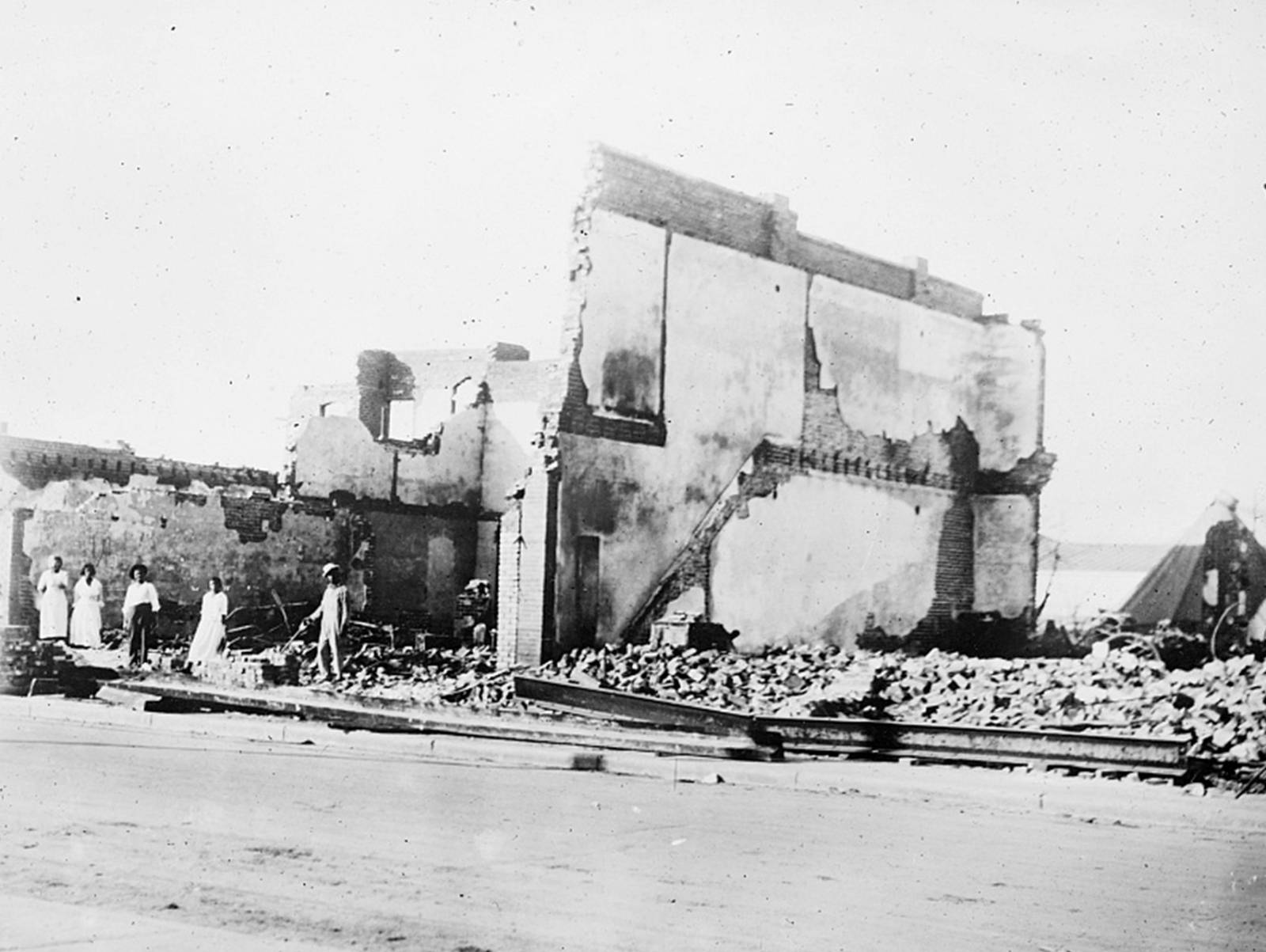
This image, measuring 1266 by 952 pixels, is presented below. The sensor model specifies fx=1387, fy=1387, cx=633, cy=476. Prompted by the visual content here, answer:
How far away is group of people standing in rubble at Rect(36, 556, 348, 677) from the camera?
16.6m

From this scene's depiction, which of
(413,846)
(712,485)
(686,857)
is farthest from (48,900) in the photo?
(712,485)

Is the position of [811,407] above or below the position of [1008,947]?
above

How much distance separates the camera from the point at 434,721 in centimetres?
1234

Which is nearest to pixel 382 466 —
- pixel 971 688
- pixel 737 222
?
pixel 737 222

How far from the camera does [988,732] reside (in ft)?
36.0

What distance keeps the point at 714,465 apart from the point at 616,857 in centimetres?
1194

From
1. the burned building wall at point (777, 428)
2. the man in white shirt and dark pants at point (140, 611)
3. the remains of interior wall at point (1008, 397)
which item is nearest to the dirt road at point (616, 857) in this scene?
the burned building wall at point (777, 428)

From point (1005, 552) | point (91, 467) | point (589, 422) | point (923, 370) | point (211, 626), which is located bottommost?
point (211, 626)

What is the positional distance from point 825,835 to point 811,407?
1290cm

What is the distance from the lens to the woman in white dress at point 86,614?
19.0 metres

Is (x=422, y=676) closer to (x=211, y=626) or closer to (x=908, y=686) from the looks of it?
(x=211, y=626)

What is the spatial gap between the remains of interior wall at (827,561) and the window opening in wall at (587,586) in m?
2.09

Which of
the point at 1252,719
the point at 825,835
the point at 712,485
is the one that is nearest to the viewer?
the point at 825,835

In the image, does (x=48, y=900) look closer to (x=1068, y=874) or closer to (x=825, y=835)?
(x=825, y=835)
